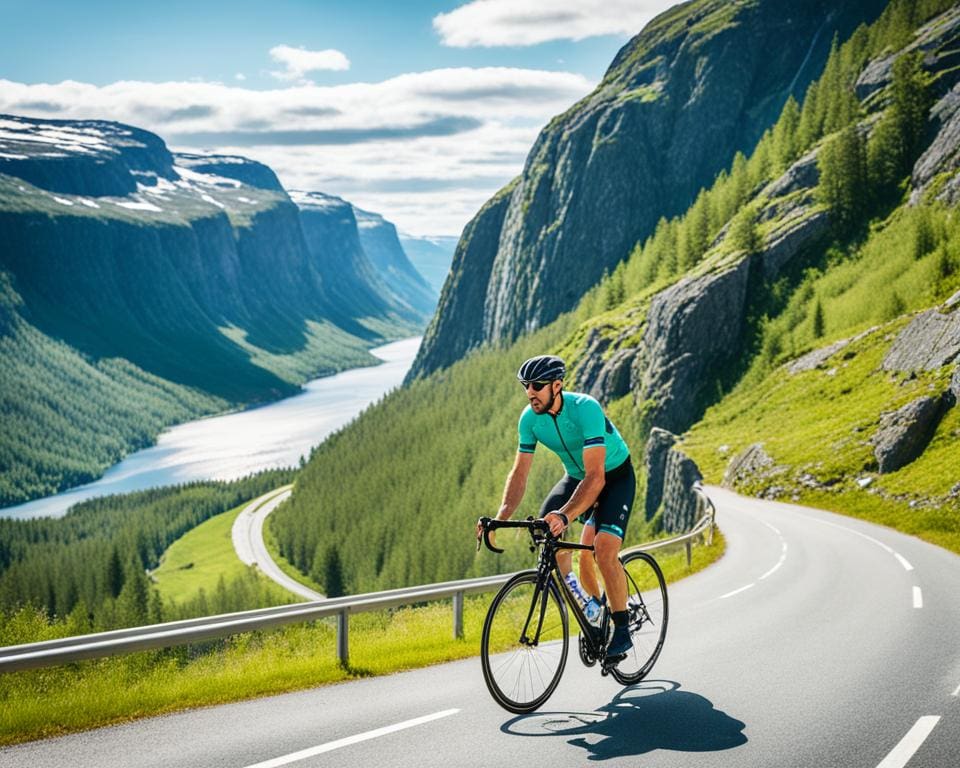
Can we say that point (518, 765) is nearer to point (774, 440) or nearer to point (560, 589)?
point (560, 589)

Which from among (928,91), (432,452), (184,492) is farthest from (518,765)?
(184,492)

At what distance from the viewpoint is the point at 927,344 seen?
151ft

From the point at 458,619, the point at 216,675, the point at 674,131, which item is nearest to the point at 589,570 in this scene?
the point at 458,619

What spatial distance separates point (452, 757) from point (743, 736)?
8.35ft

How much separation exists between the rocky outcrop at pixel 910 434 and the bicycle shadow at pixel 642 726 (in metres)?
33.6

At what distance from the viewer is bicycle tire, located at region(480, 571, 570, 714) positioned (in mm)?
7203

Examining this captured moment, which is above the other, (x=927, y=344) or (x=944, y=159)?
(x=944, y=159)

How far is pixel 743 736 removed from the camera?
6.84 m

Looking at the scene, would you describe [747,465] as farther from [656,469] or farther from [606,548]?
[606,548]

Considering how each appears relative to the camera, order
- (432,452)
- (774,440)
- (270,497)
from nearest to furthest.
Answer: (774,440), (432,452), (270,497)

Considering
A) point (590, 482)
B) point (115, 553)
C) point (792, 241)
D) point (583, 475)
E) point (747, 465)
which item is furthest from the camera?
point (115, 553)

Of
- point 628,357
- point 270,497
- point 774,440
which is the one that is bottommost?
point 270,497

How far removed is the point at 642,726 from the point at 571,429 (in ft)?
8.92

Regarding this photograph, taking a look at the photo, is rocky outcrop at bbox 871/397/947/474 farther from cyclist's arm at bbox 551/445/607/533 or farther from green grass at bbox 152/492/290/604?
green grass at bbox 152/492/290/604
